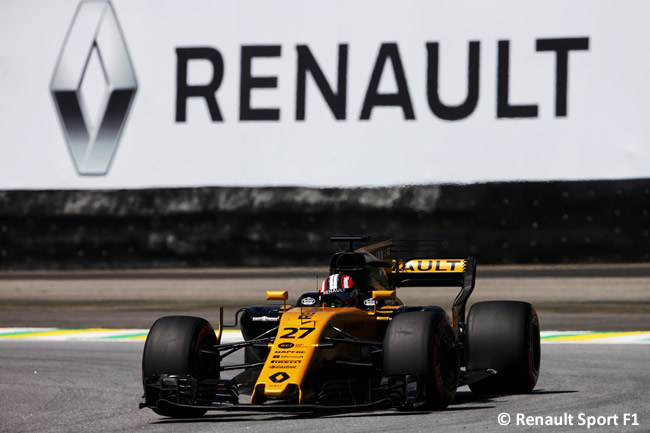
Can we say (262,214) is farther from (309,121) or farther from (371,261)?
(371,261)

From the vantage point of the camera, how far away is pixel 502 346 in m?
7.82

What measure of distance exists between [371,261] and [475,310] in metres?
0.83

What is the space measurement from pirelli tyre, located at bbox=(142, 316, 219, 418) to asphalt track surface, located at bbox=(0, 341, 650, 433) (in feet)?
0.83

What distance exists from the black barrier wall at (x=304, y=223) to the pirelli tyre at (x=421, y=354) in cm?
956

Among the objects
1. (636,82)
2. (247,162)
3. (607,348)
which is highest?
(636,82)

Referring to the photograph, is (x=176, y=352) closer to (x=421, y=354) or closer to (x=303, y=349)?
(x=303, y=349)

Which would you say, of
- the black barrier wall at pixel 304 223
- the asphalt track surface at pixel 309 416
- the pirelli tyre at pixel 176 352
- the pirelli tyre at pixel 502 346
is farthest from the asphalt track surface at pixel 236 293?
the pirelli tyre at pixel 176 352

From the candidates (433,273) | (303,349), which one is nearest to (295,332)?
(303,349)

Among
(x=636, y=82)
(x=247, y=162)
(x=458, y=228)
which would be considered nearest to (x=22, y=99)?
(x=247, y=162)

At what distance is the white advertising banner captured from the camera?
1666cm

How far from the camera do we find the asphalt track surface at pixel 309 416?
6363mm

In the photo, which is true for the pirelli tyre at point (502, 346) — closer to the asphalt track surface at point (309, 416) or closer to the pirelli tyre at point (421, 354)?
the asphalt track surface at point (309, 416)

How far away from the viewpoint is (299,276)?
17.3 meters

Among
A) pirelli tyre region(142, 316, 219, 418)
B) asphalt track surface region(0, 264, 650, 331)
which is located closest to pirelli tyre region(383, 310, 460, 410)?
pirelli tyre region(142, 316, 219, 418)
